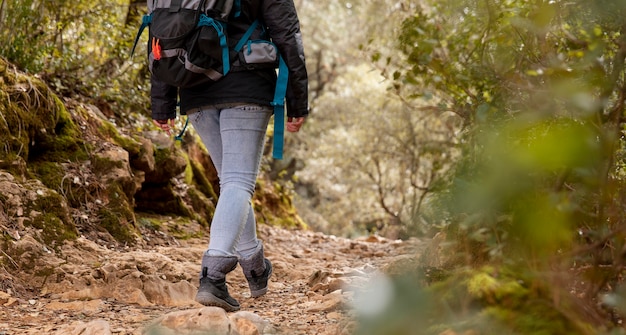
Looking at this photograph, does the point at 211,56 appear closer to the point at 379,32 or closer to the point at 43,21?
the point at 43,21

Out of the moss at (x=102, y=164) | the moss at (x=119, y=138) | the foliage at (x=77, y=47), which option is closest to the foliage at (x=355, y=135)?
the foliage at (x=77, y=47)

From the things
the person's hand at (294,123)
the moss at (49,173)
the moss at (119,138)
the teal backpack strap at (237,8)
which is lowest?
the moss at (49,173)

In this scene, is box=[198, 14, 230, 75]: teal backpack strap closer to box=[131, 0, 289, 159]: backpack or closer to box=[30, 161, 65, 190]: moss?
box=[131, 0, 289, 159]: backpack

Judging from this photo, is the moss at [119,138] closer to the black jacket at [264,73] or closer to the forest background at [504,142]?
the forest background at [504,142]

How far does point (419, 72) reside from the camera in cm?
517

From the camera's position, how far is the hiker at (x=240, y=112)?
358 cm

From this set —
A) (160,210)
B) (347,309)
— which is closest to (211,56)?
(347,309)

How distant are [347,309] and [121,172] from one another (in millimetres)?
3415

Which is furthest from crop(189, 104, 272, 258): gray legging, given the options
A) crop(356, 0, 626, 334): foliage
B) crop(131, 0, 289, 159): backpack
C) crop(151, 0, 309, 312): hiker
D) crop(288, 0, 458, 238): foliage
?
crop(288, 0, 458, 238): foliage

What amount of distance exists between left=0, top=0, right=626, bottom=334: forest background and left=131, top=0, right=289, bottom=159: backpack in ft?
3.43

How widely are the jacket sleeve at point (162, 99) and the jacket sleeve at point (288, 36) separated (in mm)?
748

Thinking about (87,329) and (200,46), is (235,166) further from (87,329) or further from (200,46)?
(87,329)

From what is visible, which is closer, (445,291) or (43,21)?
(445,291)

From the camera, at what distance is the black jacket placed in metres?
3.62
